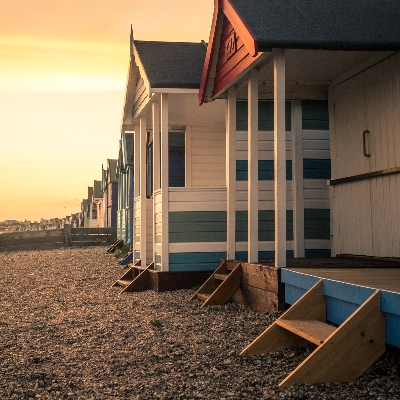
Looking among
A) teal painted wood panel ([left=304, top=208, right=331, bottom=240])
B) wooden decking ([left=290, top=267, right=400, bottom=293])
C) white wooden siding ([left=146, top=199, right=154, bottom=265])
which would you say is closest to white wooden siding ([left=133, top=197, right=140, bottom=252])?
white wooden siding ([left=146, top=199, right=154, bottom=265])

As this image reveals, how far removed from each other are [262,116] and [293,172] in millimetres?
1106

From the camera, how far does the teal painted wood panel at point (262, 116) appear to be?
413 inches

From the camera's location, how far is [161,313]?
851 cm

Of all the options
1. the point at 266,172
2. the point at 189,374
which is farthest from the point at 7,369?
the point at 266,172

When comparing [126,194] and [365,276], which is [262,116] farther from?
[126,194]

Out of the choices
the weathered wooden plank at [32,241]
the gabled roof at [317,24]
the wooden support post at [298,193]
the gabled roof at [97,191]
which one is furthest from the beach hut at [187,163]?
the gabled roof at [97,191]

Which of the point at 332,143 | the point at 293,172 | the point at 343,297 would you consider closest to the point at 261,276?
the point at 343,297

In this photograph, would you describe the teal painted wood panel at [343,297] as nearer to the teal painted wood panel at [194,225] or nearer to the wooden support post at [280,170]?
the wooden support post at [280,170]

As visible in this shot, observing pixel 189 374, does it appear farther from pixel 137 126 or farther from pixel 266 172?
pixel 137 126

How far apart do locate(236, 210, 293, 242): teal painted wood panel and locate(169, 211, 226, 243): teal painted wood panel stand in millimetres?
450

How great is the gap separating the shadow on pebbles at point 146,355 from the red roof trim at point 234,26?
3.12 metres

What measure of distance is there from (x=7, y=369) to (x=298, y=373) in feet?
8.74

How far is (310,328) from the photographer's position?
17.0ft

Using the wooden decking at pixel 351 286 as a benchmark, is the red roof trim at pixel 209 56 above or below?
above
